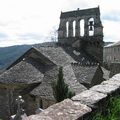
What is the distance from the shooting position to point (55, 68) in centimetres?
1359

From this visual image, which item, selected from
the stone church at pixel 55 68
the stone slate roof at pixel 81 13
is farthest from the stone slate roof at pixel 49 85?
the stone slate roof at pixel 81 13

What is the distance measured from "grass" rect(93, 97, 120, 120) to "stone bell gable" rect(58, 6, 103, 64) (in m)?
17.1

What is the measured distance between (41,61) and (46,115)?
12.6m

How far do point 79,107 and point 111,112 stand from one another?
28.2 inches

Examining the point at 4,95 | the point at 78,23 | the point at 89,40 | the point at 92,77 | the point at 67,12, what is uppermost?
the point at 67,12

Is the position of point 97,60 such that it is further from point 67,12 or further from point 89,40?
point 67,12

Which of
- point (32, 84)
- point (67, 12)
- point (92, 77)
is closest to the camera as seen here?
point (32, 84)

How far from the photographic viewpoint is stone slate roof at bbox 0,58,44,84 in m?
11.6

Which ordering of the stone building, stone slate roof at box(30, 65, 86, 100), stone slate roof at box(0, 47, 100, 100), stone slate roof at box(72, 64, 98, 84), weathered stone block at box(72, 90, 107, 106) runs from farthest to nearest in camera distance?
the stone building
stone slate roof at box(72, 64, 98, 84)
stone slate roof at box(0, 47, 100, 100)
stone slate roof at box(30, 65, 86, 100)
weathered stone block at box(72, 90, 107, 106)

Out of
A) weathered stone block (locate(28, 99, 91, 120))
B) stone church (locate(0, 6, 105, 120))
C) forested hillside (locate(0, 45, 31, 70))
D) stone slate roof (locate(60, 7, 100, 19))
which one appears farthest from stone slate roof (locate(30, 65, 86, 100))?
forested hillside (locate(0, 45, 31, 70))

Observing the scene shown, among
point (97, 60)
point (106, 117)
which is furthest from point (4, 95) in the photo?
point (97, 60)

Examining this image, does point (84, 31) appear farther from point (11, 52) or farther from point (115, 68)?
point (11, 52)

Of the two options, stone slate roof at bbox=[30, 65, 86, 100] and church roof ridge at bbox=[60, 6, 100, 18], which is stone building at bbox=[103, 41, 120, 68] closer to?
church roof ridge at bbox=[60, 6, 100, 18]

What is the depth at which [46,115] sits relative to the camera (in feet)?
7.55
